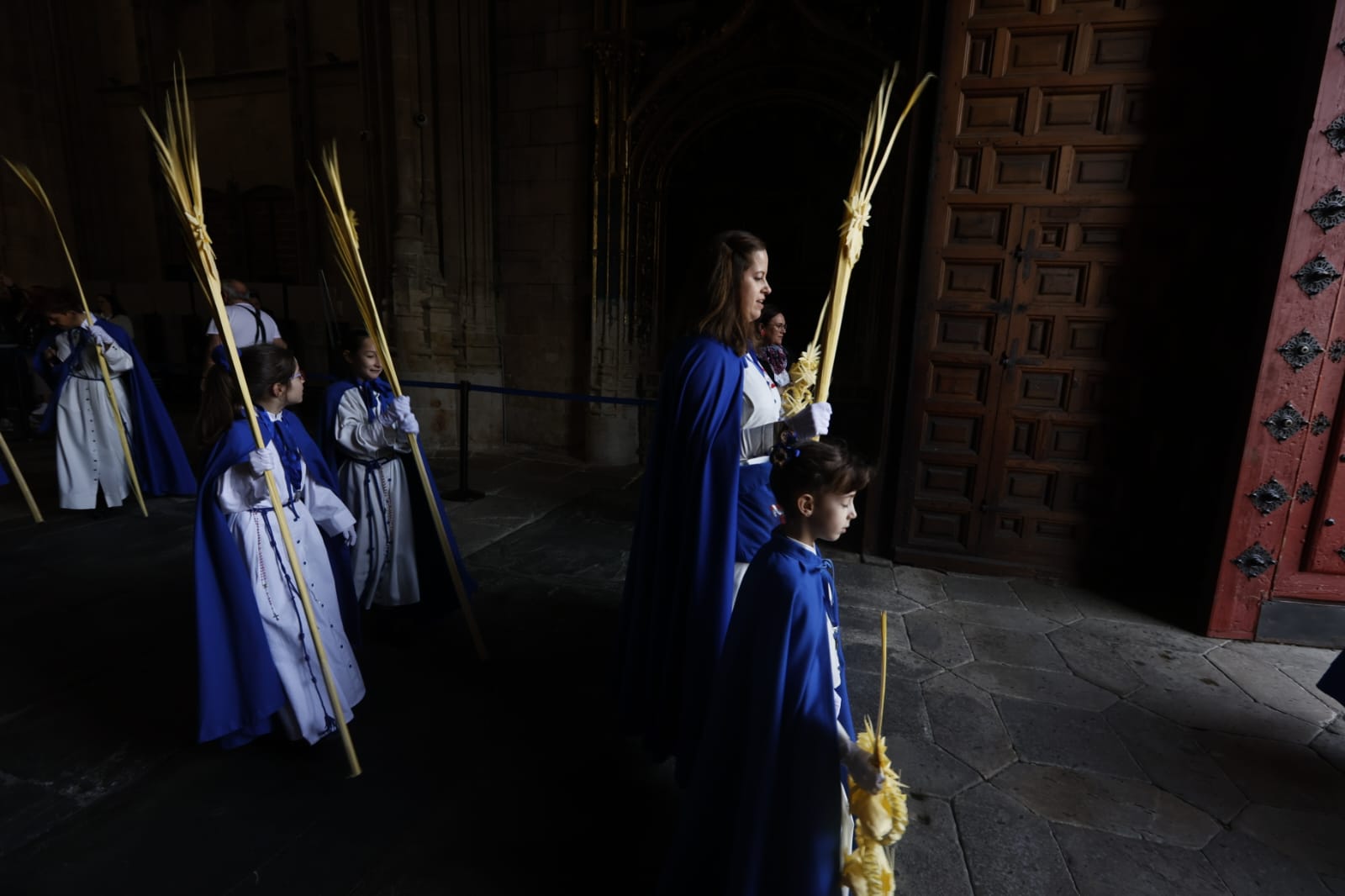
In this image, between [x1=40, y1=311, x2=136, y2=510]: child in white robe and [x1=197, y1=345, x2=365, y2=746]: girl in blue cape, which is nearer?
[x1=197, y1=345, x2=365, y2=746]: girl in blue cape

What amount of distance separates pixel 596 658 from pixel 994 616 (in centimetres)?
237

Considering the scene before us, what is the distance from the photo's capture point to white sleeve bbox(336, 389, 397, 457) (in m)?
3.19

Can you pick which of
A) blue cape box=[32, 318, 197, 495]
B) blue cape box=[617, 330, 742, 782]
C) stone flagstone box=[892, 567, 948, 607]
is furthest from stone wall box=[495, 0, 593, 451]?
blue cape box=[617, 330, 742, 782]

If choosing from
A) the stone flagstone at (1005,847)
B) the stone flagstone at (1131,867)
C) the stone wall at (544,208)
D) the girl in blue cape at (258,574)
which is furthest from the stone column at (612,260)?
the stone flagstone at (1131,867)

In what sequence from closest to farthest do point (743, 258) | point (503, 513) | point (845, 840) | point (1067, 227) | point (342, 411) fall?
point (845, 840), point (743, 258), point (342, 411), point (1067, 227), point (503, 513)

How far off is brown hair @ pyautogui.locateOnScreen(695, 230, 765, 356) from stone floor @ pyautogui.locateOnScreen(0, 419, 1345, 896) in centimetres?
167

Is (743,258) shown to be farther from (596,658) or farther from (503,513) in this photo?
(503,513)

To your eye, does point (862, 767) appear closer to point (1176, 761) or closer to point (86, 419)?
point (1176, 761)

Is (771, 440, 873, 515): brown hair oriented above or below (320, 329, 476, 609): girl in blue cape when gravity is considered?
above

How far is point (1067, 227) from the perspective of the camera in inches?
164

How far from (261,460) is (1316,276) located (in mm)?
4887

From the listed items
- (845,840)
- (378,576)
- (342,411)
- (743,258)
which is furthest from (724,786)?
(342,411)

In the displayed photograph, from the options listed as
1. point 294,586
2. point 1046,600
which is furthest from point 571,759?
point 1046,600

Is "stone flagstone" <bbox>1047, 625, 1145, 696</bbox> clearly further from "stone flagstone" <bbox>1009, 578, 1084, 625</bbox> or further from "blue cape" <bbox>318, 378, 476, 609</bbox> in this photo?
"blue cape" <bbox>318, 378, 476, 609</bbox>
